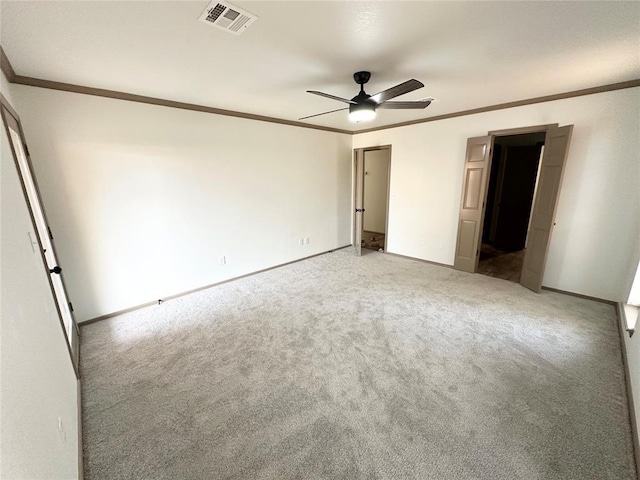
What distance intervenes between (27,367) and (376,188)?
22.2 feet

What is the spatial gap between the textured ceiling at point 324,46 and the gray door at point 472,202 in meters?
0.98

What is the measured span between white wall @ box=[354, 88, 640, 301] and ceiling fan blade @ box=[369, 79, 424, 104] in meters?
2.33

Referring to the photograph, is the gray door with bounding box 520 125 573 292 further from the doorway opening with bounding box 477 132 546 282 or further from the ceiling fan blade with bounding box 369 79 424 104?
the ceiling fan blade with bounding box 369 79 424 104

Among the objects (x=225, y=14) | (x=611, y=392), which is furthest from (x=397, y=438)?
(x=225, y=14)

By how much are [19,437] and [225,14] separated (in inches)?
84.4

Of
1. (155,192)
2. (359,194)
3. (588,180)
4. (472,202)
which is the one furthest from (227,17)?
(588,180)

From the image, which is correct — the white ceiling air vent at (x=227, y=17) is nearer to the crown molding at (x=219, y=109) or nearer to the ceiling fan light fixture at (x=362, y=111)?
the ceiling fan light fixture at (x=362, y=111)

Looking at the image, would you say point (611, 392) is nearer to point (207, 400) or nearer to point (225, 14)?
point (207, 400)

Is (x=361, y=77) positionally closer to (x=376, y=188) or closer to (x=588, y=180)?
(x=588, y=180)

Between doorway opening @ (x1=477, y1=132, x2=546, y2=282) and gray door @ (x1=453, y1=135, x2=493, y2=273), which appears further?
doorway opening @ (x1=477, y1=132, x2=546, y2=282)

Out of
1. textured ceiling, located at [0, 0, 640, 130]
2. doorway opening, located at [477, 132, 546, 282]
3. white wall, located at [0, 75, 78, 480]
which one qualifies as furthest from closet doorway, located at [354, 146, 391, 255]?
white wall, located at [0, 75, 78, 480]

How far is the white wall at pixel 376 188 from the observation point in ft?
22.2

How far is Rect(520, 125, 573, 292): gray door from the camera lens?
307 cm

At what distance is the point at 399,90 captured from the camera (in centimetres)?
209
